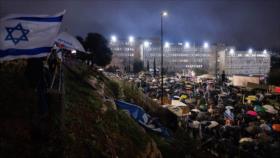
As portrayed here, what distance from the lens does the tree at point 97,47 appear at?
2898 cm

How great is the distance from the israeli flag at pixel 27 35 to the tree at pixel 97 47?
890 inches

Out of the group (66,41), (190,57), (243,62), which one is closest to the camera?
(66,41)

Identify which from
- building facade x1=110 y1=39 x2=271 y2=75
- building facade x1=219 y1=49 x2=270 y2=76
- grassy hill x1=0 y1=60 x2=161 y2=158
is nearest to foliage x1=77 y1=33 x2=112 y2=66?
grassy hill x1=0 y1=60 x2=161 y2=158

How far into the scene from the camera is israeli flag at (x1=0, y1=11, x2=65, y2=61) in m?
4.94

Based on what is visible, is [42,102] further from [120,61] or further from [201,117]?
[120,61]

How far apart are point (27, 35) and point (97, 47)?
2488 centimetres

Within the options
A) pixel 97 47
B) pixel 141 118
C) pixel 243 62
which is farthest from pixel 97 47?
pixel 243 62

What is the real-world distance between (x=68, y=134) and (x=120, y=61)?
125 metres

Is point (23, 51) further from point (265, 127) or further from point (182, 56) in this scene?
point (182, 56)

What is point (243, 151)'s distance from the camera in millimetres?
13469

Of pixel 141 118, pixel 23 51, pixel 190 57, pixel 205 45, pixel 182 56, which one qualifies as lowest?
pixel 141 118

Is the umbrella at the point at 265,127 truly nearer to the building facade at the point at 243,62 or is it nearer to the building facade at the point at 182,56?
the building facade at the point at 243,62

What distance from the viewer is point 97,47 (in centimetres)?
2975

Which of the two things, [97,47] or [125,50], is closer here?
[97,47]
